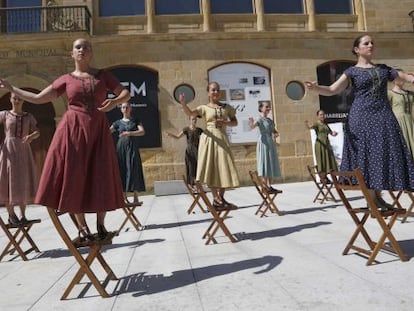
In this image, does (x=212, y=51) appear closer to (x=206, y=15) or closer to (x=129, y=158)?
(x=206, y=15)

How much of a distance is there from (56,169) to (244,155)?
11873 mm

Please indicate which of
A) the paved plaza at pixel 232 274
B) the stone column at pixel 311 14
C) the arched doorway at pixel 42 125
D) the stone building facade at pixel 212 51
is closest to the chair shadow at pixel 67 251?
the paved plaza at pixel 232 274

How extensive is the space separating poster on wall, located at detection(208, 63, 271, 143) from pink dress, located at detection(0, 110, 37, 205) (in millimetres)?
10268

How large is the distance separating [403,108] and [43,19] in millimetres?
13251

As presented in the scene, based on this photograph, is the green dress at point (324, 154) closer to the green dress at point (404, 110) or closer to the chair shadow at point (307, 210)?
the chair shadow at point (307, 210)

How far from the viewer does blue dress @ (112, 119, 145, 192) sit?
6203 millimetres

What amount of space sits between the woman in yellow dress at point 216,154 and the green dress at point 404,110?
246 cm

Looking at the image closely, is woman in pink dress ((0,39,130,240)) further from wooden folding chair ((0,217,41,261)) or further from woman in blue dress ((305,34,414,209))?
woman in blue dress ((305,34,414,209))

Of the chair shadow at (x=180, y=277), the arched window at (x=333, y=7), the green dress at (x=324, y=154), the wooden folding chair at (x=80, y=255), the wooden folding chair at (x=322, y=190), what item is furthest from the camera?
the arched window at (x=333, y=7)

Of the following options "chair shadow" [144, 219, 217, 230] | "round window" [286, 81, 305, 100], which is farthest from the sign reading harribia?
"chair shadow" [144, 219, 217, 230]

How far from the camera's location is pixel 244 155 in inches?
562

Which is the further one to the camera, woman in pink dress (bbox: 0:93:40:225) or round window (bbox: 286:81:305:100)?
round window (bbox: 286:81:305:100)

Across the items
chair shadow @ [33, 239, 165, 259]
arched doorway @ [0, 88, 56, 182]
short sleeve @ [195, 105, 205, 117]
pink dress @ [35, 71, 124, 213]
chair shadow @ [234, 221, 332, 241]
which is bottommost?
chair shadow @ [33, 239, 165, 259]

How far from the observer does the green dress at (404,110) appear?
521 cm
